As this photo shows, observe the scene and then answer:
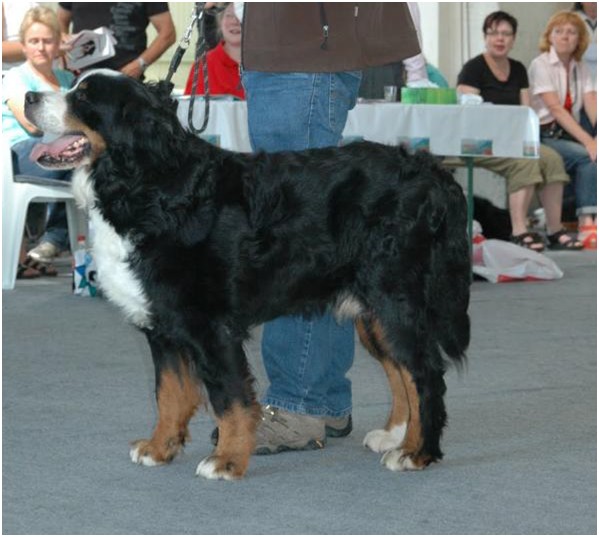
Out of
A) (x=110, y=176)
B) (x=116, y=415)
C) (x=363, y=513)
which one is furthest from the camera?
(x=116, y=415)

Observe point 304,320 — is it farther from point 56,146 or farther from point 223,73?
point 223,73

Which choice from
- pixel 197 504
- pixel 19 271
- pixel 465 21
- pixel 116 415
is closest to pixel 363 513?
pixel 197 504

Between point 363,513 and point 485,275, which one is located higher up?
point 363,513

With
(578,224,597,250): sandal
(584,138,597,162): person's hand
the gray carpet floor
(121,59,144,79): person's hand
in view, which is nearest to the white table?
(121,59,144,79): person's hand

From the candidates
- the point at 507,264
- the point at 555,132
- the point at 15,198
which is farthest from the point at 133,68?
the point at 555,132

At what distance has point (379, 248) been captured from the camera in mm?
3312

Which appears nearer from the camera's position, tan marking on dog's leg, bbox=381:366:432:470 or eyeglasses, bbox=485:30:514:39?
tan marking on dog's leg, bbox=381:366:432:470

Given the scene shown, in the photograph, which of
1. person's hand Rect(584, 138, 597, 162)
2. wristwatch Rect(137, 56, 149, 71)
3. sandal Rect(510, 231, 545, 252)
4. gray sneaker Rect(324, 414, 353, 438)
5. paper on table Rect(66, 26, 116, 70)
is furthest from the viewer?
person's hand Rect(584, 138, 597, 162)

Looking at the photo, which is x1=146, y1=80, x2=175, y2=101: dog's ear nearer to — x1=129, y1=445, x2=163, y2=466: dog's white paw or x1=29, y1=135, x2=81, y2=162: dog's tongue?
x1=29, y1=135, x2=81, y2=162: dog's tongue

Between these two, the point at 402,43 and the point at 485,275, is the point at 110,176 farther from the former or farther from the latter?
the point at 485,275

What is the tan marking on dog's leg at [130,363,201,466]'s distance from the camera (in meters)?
3.39

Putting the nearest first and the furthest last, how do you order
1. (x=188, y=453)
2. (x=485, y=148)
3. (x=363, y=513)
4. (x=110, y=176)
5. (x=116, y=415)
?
1. (x=363, y=513)
2. (x=110, y=176)
3. (x=188, y=453)
4. (x=116, y=415)
5. (x=485, y=148)

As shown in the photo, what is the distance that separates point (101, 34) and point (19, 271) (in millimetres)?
1627

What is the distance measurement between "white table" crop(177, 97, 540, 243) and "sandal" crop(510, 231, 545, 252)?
55.3 inches
